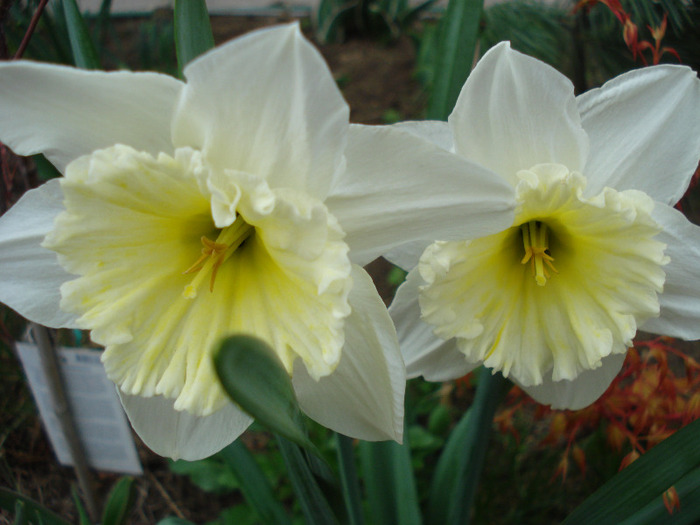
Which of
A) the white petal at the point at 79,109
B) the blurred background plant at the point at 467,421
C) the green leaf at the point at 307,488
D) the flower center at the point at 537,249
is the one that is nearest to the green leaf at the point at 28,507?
the blurred background plant at the point at 467,421

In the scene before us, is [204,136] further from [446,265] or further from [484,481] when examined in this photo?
[484,481]

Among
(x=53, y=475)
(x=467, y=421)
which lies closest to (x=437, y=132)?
(x=467, y=421)

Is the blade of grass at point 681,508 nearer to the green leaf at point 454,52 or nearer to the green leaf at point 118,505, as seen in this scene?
the green leaf at point 454,52

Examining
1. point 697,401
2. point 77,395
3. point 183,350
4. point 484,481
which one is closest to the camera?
point 183,350

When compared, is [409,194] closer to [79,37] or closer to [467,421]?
[79,37]

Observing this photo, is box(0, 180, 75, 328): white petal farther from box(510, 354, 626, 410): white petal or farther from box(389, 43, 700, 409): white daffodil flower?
box(510, 354, 626, 410): white petal

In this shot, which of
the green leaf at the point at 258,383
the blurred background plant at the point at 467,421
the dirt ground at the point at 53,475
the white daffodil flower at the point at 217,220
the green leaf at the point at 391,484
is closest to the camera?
the green leaf at the point at 258,383

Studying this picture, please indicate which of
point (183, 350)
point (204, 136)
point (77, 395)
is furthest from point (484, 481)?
point (204, 136)
